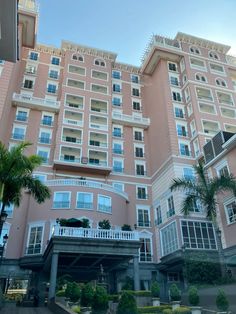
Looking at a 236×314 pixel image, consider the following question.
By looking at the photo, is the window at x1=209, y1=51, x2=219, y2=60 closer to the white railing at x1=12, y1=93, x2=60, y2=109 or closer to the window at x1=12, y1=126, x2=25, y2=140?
the white railing at x1=12, y1=93, x2=60, y2=109

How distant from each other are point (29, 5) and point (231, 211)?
37545 mm

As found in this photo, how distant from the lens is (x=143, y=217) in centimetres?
3641

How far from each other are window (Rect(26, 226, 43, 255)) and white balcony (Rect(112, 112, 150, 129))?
2013cm

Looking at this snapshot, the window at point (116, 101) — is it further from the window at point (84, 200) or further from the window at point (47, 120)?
the window at point (84, 200)

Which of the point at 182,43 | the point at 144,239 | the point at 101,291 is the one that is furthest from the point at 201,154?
the point at 101,291

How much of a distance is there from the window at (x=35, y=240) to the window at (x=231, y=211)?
17759 millimetres

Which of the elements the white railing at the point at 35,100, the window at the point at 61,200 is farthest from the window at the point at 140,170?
the white railing at the point at 35,100

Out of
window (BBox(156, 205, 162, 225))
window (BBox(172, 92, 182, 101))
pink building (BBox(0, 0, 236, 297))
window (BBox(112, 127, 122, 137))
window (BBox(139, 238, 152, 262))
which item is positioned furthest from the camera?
window (BBox(112, 127, 122, 137))

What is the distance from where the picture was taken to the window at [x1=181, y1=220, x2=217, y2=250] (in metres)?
28.7

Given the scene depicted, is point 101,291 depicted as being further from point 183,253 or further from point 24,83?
point 24,83

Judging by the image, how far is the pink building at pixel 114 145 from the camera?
93.0ft

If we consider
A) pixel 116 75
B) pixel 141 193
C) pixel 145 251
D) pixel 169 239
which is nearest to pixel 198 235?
pixel 169 239

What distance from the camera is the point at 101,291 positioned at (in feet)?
40.4

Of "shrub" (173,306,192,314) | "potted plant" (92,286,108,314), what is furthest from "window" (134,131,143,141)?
"potted plant" (92,286,108,314)
